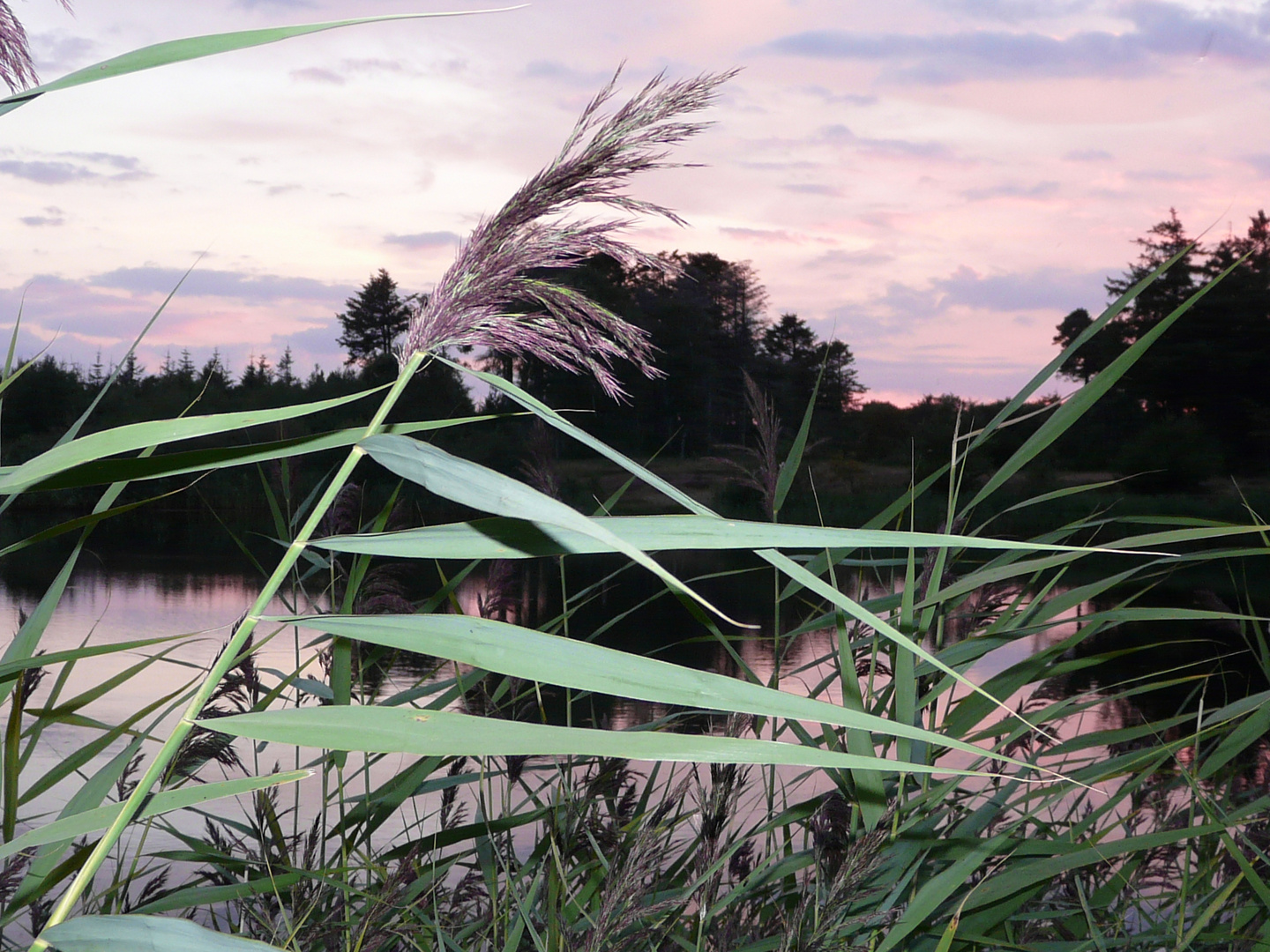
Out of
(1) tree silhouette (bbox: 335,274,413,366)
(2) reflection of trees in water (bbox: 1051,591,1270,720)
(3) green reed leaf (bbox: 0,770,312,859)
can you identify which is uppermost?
(1) tree silhouette (bbox: 335,274,413,366)

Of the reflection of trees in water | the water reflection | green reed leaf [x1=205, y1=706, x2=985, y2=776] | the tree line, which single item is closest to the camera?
green reed leaf [x1=205, y1=706, x2=985, y2=776]

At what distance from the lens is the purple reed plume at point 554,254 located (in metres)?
0.71

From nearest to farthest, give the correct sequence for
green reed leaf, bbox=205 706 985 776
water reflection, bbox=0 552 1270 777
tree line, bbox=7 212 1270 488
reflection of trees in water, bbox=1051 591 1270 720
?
green reed leaf, bbox=205 706 985 776 < water reflection, bbox=0 552 1270 777 < reflection of trees in water, bbox=1051 591 1270 720 < tree line, bbox=7 212 1270 488

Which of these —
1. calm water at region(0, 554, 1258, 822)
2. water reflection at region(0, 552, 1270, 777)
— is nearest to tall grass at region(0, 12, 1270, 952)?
water reflection at region(0, 552, 1270, 777)

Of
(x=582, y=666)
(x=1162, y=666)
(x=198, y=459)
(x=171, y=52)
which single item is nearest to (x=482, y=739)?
(x=582, y=666)

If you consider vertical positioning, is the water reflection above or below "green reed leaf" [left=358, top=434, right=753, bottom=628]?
below

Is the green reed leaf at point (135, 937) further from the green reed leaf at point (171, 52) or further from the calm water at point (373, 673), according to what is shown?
A: the calm water at point (373, 673)

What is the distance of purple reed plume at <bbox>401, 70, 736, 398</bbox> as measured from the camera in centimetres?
71

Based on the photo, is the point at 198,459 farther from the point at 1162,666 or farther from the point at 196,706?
the point at 1162,666

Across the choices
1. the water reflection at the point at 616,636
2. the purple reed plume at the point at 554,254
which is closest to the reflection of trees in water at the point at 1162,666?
the water reflection at the point at 616,636

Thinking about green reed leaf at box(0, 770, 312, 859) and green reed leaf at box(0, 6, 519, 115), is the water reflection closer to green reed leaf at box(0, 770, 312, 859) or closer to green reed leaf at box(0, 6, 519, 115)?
green reed leaf at box(0, 770, 312, 859)

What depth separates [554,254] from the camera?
0.73m

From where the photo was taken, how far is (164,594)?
471 inches

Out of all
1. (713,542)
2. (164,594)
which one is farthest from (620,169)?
(164,594)
